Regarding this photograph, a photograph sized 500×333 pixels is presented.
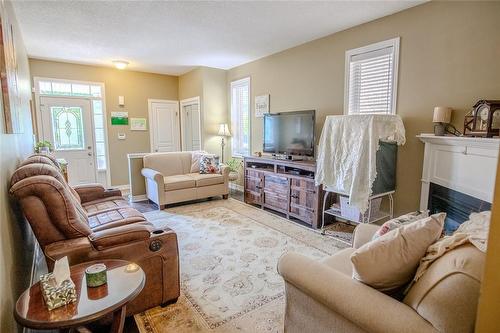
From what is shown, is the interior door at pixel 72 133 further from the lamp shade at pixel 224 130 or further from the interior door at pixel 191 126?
the lamp shade at pixel 224 130

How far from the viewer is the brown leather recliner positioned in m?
1.58

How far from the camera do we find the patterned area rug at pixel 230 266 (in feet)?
6.03

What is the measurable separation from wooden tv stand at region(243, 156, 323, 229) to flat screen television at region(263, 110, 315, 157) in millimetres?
237

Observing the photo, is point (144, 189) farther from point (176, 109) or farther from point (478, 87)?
point (478, 87)

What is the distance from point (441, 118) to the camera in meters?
2.55

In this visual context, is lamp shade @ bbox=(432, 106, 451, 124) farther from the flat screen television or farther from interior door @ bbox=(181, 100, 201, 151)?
interior door @ bbox=(181, 100, 201, 151)

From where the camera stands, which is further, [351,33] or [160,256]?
[351,33]

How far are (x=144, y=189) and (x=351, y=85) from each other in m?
Result: 3.91

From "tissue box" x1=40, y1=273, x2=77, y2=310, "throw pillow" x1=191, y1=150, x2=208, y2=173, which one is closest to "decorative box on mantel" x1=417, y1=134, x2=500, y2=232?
"tissue box" x1=40, y1=273, x2=77, y2=310

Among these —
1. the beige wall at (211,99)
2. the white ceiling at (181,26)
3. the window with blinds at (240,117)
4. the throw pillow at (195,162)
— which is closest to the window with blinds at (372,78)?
the white ceiling at (181,26)

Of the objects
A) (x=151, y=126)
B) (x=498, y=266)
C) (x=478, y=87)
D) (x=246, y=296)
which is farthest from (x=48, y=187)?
(x=151, y=126)

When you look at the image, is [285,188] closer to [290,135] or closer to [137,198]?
[290,135]

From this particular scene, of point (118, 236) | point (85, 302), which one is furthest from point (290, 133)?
point (85, 302)

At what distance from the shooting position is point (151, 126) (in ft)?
21.1
